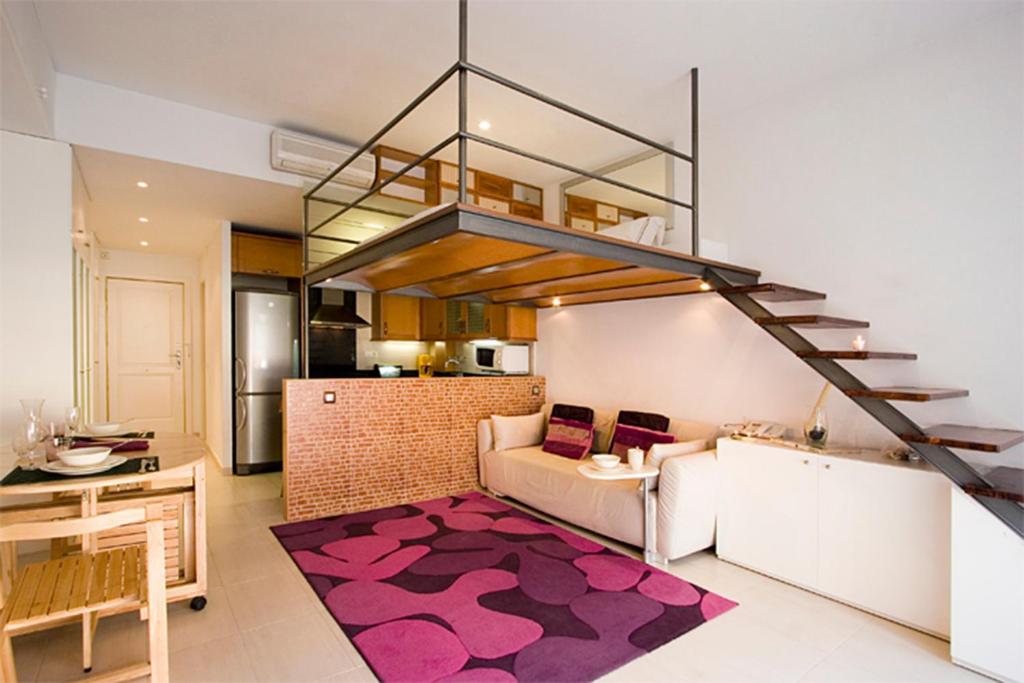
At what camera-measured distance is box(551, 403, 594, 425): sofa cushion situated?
4.45 metres

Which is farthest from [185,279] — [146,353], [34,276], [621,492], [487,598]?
[621,492]

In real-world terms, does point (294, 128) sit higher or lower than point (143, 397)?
higher

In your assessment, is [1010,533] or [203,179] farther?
[203,179]

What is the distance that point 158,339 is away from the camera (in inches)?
275

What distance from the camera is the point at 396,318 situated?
5.96 meters

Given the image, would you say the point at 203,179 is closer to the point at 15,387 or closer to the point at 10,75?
the point at 10,75

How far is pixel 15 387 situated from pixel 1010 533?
5.39 meters

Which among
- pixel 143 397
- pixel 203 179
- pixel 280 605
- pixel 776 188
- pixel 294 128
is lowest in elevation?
pixel 280 605

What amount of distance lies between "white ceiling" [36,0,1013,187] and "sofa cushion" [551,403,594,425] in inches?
97.9

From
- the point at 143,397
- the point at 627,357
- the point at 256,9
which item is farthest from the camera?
the point at 143,397

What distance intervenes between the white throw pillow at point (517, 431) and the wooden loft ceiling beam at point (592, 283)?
1.18m

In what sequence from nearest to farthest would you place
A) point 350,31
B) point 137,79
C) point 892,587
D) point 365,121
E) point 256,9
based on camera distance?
point 892,587 → point 256,9 → point 350,31 → point 137,79 → point 365,121

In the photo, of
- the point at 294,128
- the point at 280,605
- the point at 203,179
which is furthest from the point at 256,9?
the point at 280,605

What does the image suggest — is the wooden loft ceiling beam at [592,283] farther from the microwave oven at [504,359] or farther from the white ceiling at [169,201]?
the white ceiling at [169,201]
